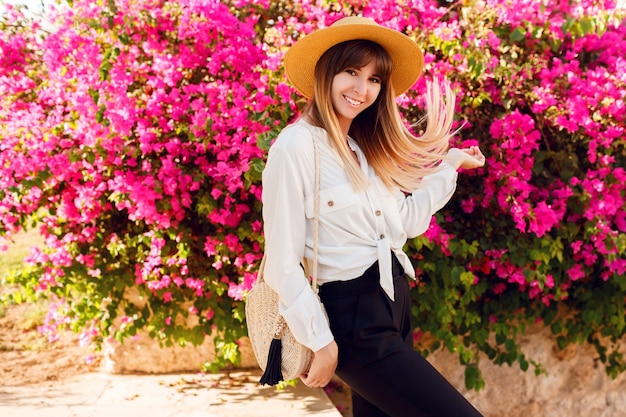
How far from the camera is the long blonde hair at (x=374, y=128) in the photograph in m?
2.28

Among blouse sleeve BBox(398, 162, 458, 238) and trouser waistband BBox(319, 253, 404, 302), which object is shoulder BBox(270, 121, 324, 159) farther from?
blouse sleeve BBox(398, 162, 458, 238)

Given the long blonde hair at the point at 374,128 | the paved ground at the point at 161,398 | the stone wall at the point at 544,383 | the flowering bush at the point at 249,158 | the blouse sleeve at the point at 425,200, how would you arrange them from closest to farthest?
1. the long blonde hair at the point at 374,128
2. the blouse sleeve at the point at 425,200
3. the flowering bush at the point at 249,158
4. the paved ground at the point at 161,398
5. the stone wall at the point at 544,383

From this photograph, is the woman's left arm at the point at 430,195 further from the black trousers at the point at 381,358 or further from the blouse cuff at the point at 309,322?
the blouse cuff at the point at 309,322

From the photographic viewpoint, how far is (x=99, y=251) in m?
4.26

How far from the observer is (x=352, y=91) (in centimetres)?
232

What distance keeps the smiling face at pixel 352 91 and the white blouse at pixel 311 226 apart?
0.44ft

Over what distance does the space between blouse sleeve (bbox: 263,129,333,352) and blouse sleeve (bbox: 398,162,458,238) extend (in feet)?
1.90

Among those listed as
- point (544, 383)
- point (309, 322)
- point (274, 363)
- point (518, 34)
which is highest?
point (518, 34)

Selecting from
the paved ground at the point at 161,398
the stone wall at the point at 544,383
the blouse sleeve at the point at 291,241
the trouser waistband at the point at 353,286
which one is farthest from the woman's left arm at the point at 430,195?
the stone wall at the point at 544,383

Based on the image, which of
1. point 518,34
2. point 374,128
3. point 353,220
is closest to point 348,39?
point 374,128

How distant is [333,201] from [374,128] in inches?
17.2

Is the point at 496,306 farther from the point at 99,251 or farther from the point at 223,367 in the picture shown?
the point at 99,251

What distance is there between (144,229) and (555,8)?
2501 millimetres

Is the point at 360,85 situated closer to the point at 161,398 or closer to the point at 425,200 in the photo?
the point at 425,200
